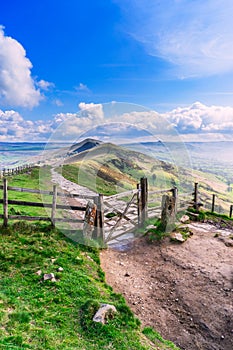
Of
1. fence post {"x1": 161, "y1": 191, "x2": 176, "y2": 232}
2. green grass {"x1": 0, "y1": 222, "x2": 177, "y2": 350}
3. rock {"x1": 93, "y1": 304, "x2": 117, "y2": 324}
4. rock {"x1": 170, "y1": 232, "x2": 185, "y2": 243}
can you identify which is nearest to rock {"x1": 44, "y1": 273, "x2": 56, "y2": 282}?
green grass {"x1": 0, "y1": 222, "x2": 177, "y2": 350}

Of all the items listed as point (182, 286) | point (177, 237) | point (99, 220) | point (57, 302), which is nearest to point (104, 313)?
point (57, 302)

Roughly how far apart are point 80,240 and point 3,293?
11.5 feet

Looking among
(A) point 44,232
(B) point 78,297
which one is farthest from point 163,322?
(A) point 44,232

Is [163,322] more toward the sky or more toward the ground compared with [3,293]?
more toward the ground

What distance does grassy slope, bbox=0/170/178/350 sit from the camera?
4.11 meters

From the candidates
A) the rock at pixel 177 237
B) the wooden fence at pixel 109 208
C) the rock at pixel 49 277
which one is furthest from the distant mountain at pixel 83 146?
the rock at pixel 49 277

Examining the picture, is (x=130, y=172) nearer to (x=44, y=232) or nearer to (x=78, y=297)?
(x=44, y=232)

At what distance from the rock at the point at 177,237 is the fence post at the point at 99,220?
2.82 metres

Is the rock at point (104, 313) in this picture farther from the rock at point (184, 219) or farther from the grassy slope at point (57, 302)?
the rock at point (184, 219)

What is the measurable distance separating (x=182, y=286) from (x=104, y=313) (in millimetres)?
3038

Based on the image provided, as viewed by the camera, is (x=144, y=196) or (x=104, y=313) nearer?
(x=104, y=313)

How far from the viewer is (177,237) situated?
31.0 feet

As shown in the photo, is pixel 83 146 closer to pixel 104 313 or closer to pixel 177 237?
pixel 177 237

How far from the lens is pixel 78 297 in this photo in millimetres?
5496
